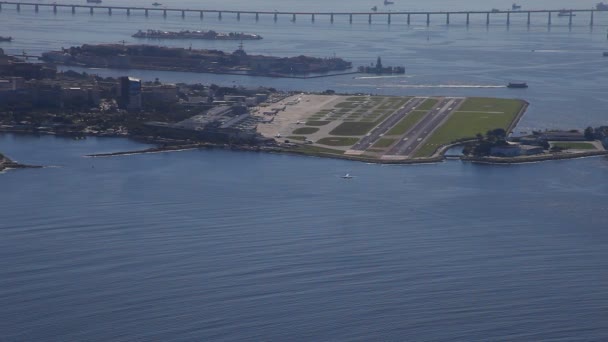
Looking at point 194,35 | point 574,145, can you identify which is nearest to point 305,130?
point 574,145

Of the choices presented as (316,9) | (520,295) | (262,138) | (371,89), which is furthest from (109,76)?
(316,9)

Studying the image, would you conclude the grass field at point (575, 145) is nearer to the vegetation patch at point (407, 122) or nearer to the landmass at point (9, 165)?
the vegetation patch at point (407, 122)

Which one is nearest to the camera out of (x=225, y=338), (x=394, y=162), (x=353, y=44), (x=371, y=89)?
(x=225, y=338)

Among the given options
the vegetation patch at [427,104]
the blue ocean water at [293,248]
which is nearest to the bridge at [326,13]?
the vegetation patch at [427,104]

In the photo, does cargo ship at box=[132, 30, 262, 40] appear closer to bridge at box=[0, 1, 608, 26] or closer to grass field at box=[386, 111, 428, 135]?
bridge at box=[0, 1, 608, 26]

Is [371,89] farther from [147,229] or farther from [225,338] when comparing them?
[225,338]

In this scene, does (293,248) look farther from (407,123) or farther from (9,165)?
(407,123)

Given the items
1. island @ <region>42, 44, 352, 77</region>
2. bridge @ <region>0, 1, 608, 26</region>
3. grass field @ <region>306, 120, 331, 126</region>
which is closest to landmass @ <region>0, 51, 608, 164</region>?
grass field @ <region>306, 120, 331, 126</region>
